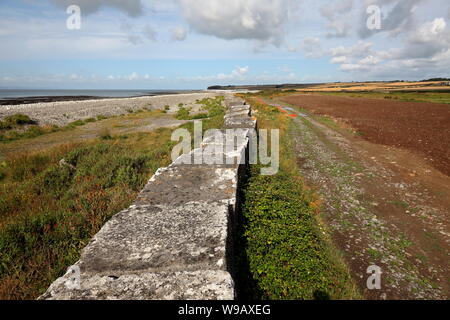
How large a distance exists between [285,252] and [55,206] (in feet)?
15.4

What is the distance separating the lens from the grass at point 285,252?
121 inches

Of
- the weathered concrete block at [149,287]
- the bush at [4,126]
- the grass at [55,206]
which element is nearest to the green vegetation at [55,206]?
the grass at [55,206]

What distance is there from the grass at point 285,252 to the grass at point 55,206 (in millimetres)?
2467

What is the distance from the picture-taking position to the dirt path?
3579 millimetres

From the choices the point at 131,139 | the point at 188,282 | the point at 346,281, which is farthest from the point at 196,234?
the point at 131,139

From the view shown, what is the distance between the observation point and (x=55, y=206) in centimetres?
510

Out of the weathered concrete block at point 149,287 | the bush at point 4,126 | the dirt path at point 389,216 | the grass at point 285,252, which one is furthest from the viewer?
the bush at point 4,126

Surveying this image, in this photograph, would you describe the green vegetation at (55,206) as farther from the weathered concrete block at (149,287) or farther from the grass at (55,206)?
the weathered concrete block at (149,287)

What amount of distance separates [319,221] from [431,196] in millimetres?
3622

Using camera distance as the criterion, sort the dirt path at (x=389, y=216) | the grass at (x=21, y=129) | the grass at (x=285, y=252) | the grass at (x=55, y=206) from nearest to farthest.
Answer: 1. the grass at (x=285, y=252)
2. the grass at (x=55, y=206)
3. the dirt path at (x=389, y=216)
4. the grass at (x=21, y=129)

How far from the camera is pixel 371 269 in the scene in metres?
3.72

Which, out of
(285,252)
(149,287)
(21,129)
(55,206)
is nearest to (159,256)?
(149,287)

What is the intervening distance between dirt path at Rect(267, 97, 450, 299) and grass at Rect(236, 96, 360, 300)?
0.38 m

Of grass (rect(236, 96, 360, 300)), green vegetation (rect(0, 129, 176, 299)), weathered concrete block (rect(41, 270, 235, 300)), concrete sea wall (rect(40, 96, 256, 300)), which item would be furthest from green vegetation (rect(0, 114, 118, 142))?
weathered concrete block (rect(41, 270, 235, 300))
